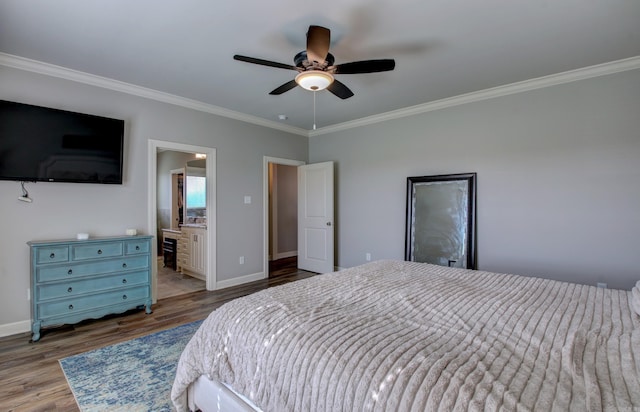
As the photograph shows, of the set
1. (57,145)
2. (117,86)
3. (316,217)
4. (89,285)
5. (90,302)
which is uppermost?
(117,86)

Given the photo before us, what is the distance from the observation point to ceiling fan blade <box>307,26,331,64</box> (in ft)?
6.81

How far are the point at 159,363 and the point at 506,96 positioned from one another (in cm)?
452

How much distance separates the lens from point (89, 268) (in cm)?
300

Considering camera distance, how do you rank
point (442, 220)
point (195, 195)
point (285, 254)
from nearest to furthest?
point (442, 220) → point (195, 195) → point (285, 254)

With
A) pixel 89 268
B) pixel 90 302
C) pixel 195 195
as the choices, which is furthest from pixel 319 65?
pixel 195 195

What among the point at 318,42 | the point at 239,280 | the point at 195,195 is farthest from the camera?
the point at 195,195

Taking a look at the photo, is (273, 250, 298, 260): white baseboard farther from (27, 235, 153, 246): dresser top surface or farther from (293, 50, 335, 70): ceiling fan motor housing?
(293, 50, 335, 70): ceiling fan motor housing

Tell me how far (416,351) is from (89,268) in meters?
3.28

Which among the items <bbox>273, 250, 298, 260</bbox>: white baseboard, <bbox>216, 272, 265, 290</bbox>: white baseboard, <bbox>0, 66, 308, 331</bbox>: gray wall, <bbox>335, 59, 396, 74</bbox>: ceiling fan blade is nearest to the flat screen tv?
<bbox>0, 66, 308, 331</bbox>: gray wall

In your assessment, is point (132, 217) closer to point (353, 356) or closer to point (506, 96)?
point (353, 356)

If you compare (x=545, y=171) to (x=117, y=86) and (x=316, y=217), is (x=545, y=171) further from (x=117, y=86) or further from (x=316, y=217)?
(x=117, y=86)

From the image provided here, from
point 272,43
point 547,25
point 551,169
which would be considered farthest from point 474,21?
point 551,169

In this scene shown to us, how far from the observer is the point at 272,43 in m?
2.62

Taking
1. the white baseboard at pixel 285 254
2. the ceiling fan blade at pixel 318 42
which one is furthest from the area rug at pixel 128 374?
the white baseboard at pixel 285 254
